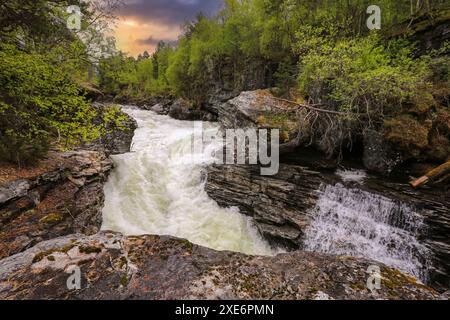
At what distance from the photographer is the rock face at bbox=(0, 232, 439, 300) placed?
3.01 meters

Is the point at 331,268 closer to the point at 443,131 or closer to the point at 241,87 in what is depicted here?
the point at 443,131

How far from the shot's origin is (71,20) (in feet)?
24.8

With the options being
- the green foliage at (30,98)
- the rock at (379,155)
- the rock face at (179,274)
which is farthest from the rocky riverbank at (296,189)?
the green foliage at (30,98)

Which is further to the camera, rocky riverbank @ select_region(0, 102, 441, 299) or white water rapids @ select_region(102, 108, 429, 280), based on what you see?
white water rapids @ select_region(102, 108, 429, 280)

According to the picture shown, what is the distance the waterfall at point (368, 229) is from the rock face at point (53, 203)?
326 inches

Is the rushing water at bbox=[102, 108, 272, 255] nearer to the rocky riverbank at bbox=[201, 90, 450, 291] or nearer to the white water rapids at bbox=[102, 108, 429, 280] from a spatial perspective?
the white water rapids at bbox=[102, 108, 429, 280]

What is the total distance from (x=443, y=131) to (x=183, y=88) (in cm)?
3405

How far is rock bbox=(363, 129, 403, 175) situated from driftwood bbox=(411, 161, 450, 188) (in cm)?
130

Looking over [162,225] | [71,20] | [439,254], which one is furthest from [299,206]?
[71,20]

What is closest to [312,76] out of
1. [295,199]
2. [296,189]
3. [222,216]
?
[296,189]

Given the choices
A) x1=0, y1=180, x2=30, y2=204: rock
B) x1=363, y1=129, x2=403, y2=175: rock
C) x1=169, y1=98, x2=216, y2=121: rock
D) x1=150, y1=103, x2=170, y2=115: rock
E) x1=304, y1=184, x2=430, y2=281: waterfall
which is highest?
x1=150, y1=103, x2=170, y2=115: rock

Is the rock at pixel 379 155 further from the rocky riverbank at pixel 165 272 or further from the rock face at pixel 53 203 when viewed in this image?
the rock face at pixel 53 203

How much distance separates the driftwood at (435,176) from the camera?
813 centimetres

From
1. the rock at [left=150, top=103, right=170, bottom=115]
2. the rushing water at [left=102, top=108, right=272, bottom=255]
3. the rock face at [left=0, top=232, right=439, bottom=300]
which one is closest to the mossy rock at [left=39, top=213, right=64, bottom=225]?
the rushing water at [left=102, top=108, right=272, bottom=255]
